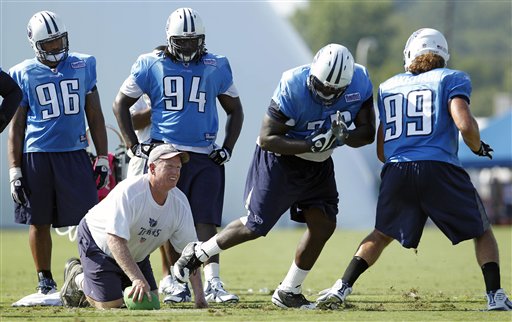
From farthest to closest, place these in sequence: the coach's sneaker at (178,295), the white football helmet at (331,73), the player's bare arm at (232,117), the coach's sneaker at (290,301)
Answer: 1. the player's bare arm at (232,117)
2. the coach's sneaker at (178,295)
3. the coach's sneaker at (290,301)
4. the white football helmet at (331,73)

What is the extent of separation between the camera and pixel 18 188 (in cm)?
917

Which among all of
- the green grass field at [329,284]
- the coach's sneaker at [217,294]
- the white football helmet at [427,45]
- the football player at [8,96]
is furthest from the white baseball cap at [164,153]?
the white football helmet at [427,45]

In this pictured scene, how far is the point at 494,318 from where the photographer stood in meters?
7.39

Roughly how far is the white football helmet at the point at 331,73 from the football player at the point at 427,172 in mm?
561

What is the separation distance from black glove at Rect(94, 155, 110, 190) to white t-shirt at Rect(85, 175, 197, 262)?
1511 mm

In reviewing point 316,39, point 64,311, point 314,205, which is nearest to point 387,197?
point 314,205

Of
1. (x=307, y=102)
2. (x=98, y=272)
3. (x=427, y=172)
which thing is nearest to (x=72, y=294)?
(x=98, y=272)

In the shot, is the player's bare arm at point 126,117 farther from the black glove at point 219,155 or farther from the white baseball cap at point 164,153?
the white baseball cap at point 164,153

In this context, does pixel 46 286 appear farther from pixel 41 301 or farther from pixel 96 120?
pixel 96 120

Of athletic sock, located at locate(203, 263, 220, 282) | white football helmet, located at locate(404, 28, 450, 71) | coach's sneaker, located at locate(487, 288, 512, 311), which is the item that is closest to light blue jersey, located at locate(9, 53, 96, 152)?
athletic sock, located at locate(203, 263, 220, 282)

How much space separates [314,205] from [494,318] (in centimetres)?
176

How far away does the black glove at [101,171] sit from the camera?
31.5 ft

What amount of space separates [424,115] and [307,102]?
901mm

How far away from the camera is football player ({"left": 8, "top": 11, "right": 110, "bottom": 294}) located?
364 inches
